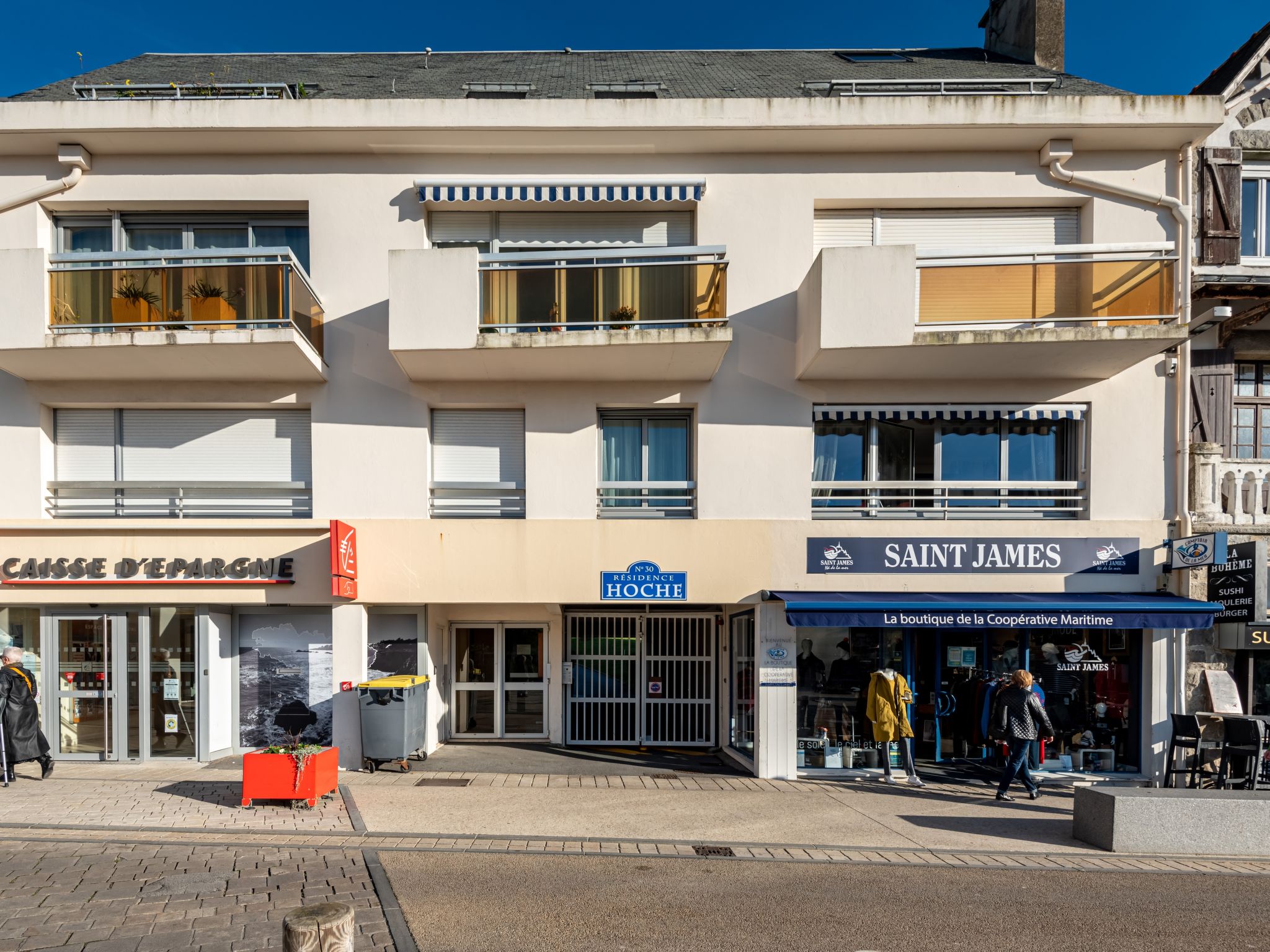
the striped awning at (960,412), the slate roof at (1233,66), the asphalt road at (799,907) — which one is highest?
the slate roof at (1233,66)

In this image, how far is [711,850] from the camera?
7195 millimetres

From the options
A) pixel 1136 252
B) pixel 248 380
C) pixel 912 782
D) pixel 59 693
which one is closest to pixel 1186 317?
pixel 1136 252

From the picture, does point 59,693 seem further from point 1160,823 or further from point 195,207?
point 1160,823

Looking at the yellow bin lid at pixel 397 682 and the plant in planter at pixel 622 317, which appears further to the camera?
the plant in planter at pixel 622 317

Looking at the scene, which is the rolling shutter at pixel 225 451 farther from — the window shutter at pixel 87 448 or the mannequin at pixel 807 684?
the mannequin at pixel 807 684

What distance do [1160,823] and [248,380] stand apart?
11389mm

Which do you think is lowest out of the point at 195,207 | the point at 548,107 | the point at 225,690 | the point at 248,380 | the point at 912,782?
the point at 912,782

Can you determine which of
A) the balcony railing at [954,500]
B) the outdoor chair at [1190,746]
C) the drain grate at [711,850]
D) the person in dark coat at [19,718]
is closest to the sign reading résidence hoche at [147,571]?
the person in dark coat at [19,718]

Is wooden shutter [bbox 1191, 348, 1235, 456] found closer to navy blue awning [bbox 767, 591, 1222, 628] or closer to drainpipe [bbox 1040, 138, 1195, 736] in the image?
drainpipe [bbox 1040, 138, 1195, 736]

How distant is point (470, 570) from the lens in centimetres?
1027

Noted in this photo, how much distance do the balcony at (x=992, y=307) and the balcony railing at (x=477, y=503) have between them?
14.0 ft

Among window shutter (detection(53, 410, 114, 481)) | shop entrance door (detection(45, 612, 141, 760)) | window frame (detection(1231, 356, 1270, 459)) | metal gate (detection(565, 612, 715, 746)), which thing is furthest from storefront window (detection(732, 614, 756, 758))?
window shutter (detection(53, 410, 114, 481))

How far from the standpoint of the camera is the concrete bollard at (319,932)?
12.1 ft

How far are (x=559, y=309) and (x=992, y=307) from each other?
5.35 m
